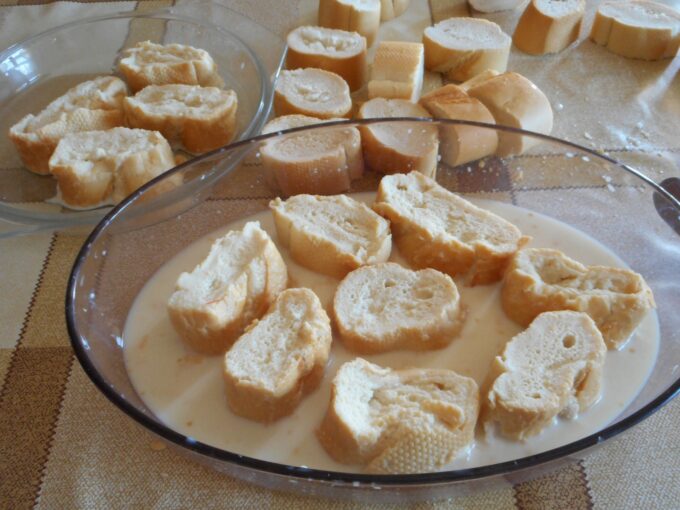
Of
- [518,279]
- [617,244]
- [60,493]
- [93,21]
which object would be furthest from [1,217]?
[617,244]

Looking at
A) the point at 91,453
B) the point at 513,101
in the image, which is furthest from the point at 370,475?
the point at 513,101

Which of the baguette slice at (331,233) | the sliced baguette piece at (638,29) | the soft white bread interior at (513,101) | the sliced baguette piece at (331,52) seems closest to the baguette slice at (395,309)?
the baguette slice at (331,233)

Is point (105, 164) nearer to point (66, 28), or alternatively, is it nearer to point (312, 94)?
point (312, 94)

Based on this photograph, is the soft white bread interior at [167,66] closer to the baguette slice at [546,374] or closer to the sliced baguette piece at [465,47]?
the sliced baguette piece at [465,47]

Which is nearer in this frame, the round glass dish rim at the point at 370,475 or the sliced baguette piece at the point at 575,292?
the round glass dish rim at the point at 370,475

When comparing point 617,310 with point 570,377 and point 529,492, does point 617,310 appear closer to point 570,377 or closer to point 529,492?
point 570,377

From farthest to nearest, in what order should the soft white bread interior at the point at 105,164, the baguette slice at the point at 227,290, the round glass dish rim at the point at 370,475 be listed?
the soft white bread interior at the point at 105,164 < the baguette slice at the point at 227,290 < the round glass dish rim at the point at 370,475
